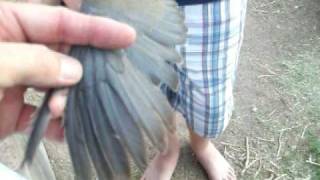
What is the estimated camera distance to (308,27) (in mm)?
2117

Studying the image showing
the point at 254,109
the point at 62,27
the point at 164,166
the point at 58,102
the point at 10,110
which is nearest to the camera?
the point at 58,102

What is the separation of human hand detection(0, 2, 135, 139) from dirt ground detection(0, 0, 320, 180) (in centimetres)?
75

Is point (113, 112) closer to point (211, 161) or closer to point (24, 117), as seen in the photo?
point (24, 117)

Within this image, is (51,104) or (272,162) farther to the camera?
(272,162)

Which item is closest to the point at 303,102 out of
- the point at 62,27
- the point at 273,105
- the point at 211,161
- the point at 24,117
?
the point at 273,105

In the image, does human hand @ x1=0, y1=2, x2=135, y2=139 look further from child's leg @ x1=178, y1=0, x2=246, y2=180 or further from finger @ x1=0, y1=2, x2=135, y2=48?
child's leg @ x1=178, y1=0, x2=246, y2=180

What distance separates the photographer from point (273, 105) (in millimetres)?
1896

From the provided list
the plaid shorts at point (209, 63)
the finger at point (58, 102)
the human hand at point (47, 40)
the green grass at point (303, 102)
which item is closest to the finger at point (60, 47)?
the human hand at point (47, 40)

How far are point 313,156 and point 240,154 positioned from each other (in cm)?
20

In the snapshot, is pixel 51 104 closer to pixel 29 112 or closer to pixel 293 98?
pixel 29 112

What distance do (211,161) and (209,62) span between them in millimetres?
455

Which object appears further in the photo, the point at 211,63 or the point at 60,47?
the point at 211,63

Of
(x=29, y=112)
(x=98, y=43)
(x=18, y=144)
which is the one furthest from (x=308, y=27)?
(x=98, y=43)

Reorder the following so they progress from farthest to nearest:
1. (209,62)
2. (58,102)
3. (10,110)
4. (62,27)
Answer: (209,62) < (10,110) < (62,27) < (58,102)
